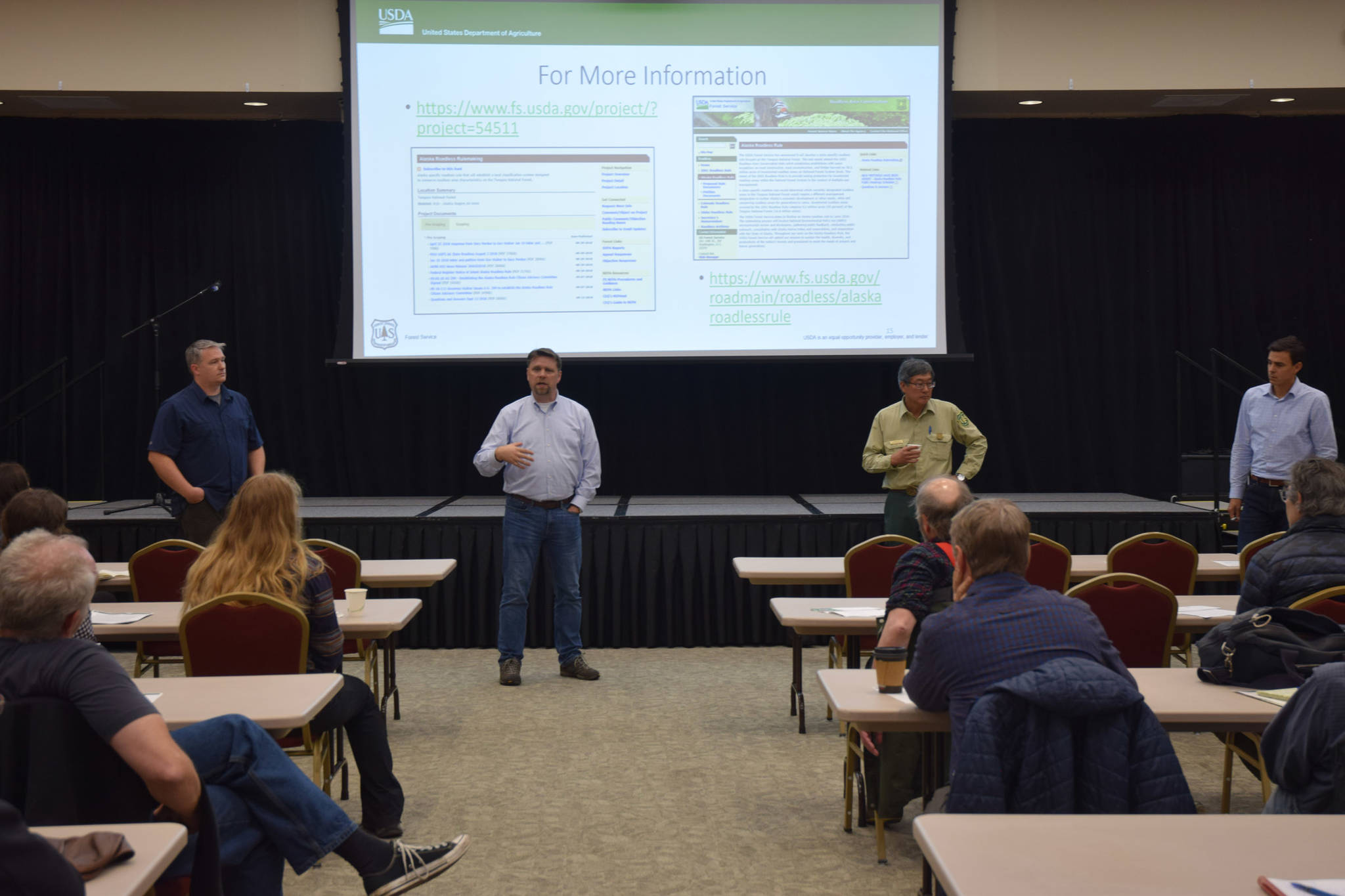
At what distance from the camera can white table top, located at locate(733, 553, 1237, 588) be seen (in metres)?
4.29

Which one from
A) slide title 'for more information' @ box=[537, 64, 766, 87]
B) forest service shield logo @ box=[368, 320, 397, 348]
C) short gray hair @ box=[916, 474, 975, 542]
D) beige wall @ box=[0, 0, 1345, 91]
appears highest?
beige wall @ box=[0, 0, 1345, 91]

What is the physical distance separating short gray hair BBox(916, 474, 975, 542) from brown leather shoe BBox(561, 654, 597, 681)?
8.50 feet

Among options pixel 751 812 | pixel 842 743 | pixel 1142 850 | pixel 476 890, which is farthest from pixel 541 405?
pixel 1142 850

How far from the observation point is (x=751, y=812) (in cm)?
345

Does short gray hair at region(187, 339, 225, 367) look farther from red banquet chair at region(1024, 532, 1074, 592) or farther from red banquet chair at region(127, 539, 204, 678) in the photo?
red banquet chair at region(1024, 532, 1074, 592)

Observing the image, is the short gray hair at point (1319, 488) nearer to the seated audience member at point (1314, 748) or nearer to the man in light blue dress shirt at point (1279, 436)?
the seated audience member at point (1314, 748)

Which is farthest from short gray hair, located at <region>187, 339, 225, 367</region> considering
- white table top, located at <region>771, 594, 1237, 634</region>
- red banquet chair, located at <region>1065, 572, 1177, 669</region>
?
red banquet chair, located at <region>1065, 572, 1177, 669</region>

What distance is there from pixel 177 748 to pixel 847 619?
2.14 m

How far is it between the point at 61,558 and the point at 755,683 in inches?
149

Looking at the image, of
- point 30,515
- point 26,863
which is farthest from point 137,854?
point 30,515

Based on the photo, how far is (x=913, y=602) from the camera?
9.68ft

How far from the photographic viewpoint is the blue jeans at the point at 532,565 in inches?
209

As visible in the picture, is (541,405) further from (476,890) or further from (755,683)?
(476,890)

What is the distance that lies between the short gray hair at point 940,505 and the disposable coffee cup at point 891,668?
24.2 inches
